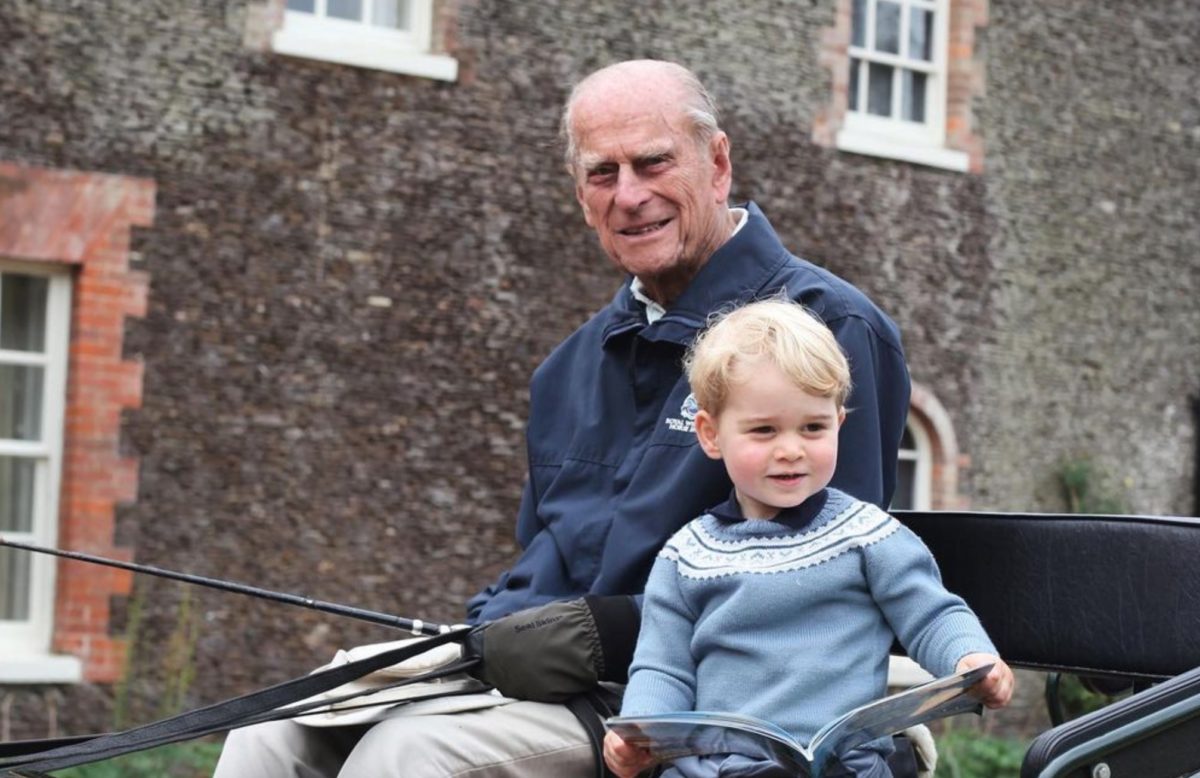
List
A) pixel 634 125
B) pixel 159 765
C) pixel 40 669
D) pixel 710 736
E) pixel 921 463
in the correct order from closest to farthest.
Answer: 1. pixel 710 736
2. pixel 634 125
3. pixel 159 765
4. pixel 40 669
5. pixel 921 463

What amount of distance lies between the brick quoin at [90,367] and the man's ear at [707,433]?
282 inches

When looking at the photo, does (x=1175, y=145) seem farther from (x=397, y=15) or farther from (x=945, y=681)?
(x=945, y=681)

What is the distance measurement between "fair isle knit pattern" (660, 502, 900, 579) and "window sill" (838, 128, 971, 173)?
395 inches

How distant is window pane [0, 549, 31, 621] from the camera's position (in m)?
10.2

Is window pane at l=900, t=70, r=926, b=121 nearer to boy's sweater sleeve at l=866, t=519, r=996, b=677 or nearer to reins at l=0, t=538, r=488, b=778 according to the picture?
reins at l=0, t=538, r=488, b=778

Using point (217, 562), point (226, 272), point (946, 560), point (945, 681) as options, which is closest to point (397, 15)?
point (226, 272)

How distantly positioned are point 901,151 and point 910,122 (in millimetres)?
442

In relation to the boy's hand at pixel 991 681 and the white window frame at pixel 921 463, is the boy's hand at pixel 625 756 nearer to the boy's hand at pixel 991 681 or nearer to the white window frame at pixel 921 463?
the boy's hand at pixel 991 681

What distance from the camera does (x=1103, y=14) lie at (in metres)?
14.4

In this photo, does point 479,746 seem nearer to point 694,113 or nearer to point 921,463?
point 694,113

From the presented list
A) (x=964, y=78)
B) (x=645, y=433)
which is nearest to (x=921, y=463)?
(x=964, y=78)

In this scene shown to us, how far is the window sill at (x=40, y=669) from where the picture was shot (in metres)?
9.91

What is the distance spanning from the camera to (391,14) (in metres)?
11.6

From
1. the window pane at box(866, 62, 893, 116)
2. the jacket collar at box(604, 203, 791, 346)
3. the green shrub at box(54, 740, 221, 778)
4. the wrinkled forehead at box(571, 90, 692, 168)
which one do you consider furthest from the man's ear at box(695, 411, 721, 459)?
the window pane at box(866, 62, 893, 116)
